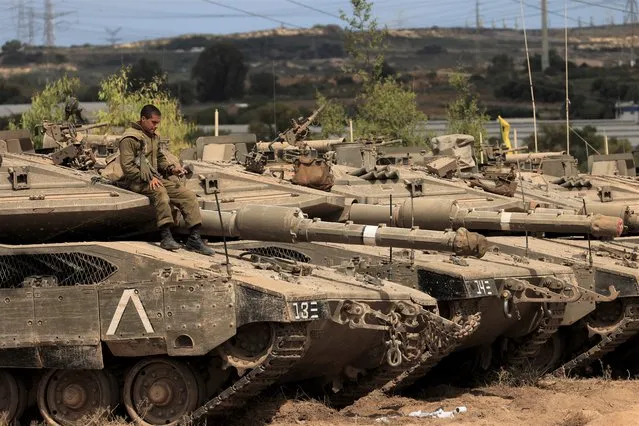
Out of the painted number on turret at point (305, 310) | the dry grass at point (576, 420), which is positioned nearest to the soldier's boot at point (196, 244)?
the painted number on turret at point (305, 310)

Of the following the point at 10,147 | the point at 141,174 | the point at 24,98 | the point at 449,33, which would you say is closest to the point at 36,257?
the point at 141,174

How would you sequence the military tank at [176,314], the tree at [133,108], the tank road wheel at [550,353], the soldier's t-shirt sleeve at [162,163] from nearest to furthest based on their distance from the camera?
the military tank at [176,314] < the soldier's t-shirt sleeve at [162,163] < the tank road wheel at [550,353] < the tree at [133,108]

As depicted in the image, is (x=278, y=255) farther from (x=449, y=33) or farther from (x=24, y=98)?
(x=449, y=33)

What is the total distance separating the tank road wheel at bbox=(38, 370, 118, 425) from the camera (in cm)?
1598

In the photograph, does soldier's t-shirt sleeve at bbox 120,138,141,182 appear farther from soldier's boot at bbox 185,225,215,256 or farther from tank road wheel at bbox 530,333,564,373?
tank road wheel at bbox 530,333,564,373

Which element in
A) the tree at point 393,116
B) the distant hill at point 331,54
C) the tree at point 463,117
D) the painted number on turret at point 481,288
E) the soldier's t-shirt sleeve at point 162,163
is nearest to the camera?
the soldier's t-shirt sleeve at point 162,163

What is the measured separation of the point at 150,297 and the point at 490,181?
1116cm

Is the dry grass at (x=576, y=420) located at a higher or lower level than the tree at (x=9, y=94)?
lower

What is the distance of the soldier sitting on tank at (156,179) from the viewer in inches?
639

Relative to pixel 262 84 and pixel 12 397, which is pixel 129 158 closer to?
pixel 12 397

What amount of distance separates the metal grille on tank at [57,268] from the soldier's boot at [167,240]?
0.80 m

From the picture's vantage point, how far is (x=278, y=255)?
1828 centimetres

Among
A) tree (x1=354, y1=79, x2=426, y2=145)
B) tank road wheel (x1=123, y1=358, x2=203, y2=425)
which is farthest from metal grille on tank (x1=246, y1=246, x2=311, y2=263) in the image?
tree (x1=354, y1=79, x2=426, y2=145)

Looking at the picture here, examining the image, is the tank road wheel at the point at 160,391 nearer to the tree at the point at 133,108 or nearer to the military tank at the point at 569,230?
the military tank at the point at 569,230
